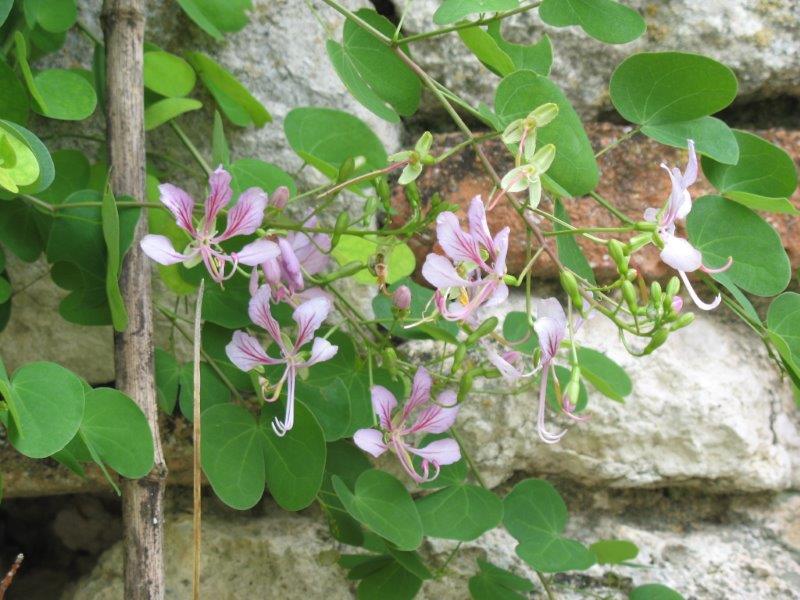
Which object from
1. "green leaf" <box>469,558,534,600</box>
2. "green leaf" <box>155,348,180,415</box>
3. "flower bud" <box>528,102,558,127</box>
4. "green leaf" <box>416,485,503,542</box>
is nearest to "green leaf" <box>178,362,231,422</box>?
"green leaf" <box>155,348,180,415</box>

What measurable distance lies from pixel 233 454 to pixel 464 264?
327 mm

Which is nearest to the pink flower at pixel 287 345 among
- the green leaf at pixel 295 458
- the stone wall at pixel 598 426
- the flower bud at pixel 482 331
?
the green leaf at pixel 295 458

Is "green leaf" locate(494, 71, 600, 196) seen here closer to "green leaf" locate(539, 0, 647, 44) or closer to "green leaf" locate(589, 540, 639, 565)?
"green leaf" locate(539, 0, 647, 44)

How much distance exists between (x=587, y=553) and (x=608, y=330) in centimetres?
34

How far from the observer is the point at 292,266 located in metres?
0.90

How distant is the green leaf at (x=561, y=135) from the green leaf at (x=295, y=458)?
337 millimetres

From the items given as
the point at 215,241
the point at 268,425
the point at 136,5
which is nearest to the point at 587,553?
the point at 268,425

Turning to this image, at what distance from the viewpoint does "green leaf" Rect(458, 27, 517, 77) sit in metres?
0.87

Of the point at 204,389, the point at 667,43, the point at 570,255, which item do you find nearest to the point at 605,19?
the point at 570,255

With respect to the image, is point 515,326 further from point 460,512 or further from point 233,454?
point 233,454

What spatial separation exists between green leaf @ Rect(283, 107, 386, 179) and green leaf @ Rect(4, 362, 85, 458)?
0.38 m

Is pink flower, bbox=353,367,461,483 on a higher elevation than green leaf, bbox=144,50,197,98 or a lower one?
lower

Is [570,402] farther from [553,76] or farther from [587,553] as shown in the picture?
[553,76]

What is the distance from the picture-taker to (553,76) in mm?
1290
